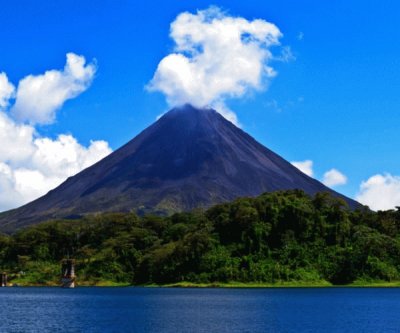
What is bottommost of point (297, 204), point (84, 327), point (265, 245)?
point (84, 327)

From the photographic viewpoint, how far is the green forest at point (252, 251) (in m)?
143

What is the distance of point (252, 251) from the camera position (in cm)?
14962

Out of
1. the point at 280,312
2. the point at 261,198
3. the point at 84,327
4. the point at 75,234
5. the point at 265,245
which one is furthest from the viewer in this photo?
the point at 75,234

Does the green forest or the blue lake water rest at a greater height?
the green forest

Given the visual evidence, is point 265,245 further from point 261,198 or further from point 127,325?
point 127,325

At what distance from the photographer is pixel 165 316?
74.1 m

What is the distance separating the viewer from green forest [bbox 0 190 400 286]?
143 m

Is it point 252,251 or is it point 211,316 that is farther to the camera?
point 252,251

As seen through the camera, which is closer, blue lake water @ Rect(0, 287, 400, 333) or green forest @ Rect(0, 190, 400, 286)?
blue lake water @ Rect(0, 287, 400, 333)

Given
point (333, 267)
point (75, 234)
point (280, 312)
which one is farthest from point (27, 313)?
point (75, 234)

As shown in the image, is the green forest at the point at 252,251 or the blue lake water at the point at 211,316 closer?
the blue lake water at the point at 211,316

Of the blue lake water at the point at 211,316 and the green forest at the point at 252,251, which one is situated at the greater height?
the green forest at the point at 252,251

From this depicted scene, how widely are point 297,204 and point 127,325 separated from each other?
97.0 metres

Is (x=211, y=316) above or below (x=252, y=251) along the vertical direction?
below
